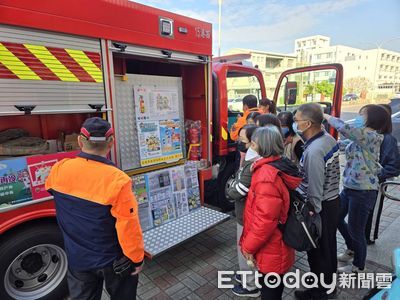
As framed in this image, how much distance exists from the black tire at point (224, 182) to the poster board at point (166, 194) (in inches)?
31.3

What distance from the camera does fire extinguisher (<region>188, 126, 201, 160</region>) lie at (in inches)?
146

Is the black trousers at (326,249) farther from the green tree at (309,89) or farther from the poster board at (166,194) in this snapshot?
the green tree at (309,89)

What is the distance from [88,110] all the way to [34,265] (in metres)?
1.46

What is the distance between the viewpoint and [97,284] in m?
1.76

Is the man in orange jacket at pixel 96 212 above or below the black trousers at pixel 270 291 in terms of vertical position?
above

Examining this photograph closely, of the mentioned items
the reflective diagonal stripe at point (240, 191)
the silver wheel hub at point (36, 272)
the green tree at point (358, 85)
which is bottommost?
the silver wheel hub at point (36, 272)

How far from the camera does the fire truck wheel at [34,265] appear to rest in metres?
2.06

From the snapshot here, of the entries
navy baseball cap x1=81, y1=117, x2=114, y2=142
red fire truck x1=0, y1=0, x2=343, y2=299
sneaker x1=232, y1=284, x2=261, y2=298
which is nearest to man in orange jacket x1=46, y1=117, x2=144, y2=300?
navy baseball cap x1=81, y1=117, x2=114, y2=142

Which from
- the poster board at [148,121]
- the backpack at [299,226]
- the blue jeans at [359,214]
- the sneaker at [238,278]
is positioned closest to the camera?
the backpack at [299,226]

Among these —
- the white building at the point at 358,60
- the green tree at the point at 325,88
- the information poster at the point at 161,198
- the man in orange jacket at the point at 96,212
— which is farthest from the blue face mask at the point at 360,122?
the white building at the point at 358,60

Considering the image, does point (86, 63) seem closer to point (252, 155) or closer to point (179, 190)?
point (252, 155)

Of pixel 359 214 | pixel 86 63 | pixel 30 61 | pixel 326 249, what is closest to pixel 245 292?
pixel 326 249

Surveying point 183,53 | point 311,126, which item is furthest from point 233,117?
point 311,126

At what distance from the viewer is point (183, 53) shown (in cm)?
312
